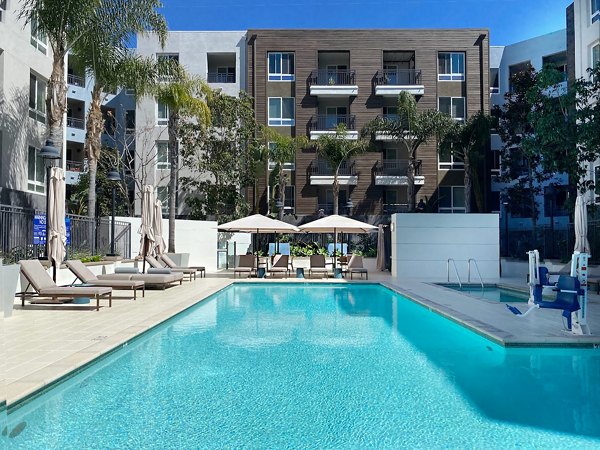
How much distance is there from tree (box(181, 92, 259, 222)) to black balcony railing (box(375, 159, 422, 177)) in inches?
318

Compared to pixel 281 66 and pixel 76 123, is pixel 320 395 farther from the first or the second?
pixel 76 123

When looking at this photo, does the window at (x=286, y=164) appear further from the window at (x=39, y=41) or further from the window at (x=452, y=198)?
the window at (x=39, y=41)

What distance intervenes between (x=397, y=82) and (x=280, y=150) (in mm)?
9497

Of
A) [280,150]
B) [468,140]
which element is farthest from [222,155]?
Result: [468,140]

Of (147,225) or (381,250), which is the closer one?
(147,225)

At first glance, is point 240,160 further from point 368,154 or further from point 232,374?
point 232,374

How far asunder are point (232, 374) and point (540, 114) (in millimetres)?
12006

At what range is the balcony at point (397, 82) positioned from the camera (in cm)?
3288

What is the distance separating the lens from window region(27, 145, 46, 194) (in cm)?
1770

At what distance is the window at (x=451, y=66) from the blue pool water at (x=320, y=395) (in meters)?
27.8

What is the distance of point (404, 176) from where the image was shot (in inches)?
1297

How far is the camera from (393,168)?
33.4 m

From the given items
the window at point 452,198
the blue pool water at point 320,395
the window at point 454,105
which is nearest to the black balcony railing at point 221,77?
the window at point 454,105

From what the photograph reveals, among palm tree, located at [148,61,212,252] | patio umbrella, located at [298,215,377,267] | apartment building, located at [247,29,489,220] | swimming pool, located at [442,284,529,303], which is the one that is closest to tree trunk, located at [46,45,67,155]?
palm tree, located at [148,61,212,252]
